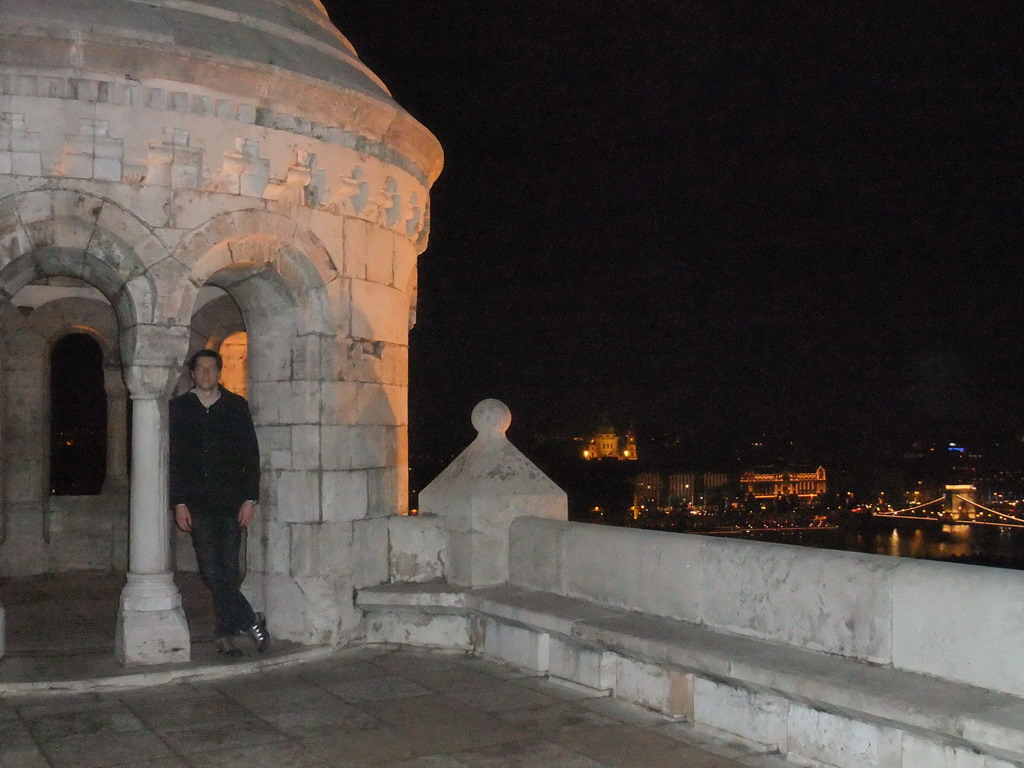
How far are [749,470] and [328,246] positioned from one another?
78224 mm

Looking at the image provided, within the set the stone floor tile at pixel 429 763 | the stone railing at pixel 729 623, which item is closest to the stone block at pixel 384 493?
the stone railing at pixel 729 623

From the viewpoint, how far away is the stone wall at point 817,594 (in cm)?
343

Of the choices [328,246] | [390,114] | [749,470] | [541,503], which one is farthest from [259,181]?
[749,470]

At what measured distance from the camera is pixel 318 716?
14.5 feet

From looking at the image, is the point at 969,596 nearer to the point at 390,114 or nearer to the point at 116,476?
the point at 390,114

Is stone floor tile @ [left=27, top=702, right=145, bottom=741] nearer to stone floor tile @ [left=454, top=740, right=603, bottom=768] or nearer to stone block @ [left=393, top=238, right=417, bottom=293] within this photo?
stone floor tile @ [left=454, top=740, right=603, bottom=768]

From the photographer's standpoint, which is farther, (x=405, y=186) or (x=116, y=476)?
(x=116, y=476)

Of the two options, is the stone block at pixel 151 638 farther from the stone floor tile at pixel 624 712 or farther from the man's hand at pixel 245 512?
the stone floor tile at pixel 624 712

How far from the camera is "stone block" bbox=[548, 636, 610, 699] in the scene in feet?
15.7

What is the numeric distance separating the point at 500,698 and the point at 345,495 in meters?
1.70

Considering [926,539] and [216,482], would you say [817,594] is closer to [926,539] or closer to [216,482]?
[216,482]

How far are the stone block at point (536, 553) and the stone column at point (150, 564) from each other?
6.17 feet

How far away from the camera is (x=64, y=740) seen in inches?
161

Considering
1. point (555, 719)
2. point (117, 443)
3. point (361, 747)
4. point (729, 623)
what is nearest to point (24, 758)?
point (361, 747)
